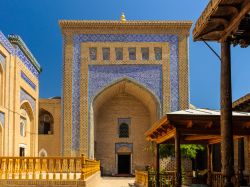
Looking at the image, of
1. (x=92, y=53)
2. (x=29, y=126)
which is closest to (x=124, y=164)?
(x=92, y=53)

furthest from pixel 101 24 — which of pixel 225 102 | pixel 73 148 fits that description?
pixel 225 102

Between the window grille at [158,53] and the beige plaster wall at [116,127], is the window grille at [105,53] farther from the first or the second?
the beige plaster wall at [116,127]

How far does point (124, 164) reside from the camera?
2794cm

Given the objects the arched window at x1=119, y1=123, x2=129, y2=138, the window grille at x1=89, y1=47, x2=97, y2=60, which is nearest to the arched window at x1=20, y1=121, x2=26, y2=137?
the window grille at x1=89, y1=47, x2=97, y2=60

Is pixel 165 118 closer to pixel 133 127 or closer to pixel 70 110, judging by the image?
pixel 70 110

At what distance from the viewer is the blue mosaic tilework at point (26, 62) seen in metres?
19.4

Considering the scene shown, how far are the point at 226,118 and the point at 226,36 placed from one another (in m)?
0.93

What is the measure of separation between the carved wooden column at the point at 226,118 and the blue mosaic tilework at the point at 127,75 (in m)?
19.3

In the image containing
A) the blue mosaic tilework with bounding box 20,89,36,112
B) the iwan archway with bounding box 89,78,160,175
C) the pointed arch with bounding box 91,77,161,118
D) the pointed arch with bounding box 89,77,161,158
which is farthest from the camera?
the iwan archway with bounding box 89,78,160,175

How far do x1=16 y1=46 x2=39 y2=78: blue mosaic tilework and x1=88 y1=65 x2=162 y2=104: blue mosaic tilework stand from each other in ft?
9.17

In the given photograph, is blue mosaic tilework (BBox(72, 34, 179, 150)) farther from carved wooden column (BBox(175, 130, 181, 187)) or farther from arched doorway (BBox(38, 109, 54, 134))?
carved wooden column (BBox(175, 130, 181, 187))

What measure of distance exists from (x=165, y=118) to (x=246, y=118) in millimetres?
1473

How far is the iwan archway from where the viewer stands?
27.5 metres

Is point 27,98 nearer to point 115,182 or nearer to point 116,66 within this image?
point 115,182
